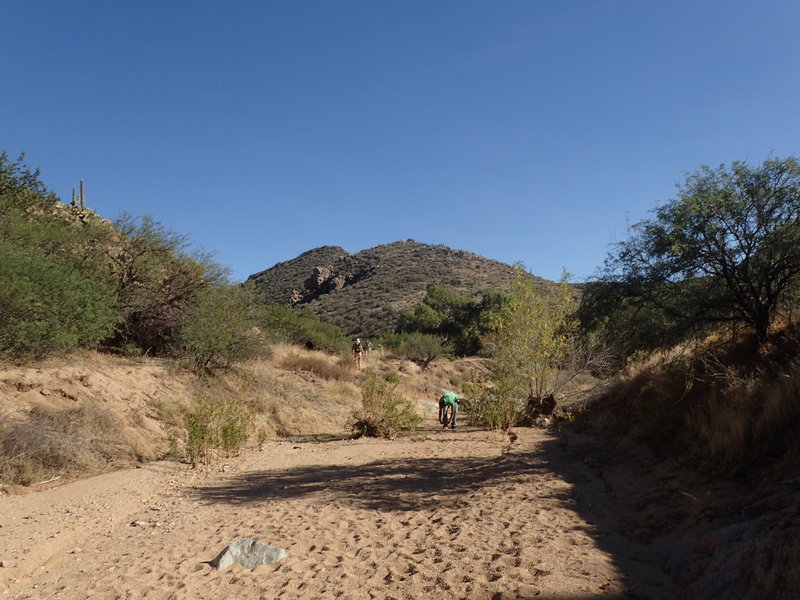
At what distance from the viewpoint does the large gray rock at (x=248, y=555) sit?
16.2 ft

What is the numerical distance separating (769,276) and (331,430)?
12255 mm

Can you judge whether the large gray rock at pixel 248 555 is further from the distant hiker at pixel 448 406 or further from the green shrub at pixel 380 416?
the distant hiker at pixel 448 406

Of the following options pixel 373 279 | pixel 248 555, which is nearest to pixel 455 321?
pixel 373 279

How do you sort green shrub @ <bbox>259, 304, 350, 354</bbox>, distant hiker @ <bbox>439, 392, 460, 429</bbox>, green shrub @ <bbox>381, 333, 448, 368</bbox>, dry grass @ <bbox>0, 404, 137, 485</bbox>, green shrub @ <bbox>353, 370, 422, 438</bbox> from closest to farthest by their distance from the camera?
1. dry grass @ <bbox>0, 404, 137, 485</bbox>
2. green shrub @ <bbox>353, 370, 422, 438</bbox>
3. distant hiker @ <bbox>439, 392, 460, 429</bbox>
4. green shrub @ <bbox>259, 304, 350, 354</bbox>
5. green shrub @ <bbox>381, 333, 448, 368</bbox>

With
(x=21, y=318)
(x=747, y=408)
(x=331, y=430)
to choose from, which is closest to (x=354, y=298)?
(x=331, y=430)

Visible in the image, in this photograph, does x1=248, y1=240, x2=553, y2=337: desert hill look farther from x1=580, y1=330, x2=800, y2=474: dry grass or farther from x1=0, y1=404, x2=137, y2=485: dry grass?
x1=0, y1=404, x2=137, y2=485: dry grass

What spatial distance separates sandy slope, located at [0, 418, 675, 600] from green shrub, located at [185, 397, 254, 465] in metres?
0.47

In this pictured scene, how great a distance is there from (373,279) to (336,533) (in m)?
57.6

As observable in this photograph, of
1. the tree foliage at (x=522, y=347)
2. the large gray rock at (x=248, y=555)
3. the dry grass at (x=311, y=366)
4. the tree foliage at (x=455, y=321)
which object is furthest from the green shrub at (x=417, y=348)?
the large gray rock at (x=248, y=555)

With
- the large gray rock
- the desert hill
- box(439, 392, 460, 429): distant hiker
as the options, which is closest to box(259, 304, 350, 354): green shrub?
box(439, 392, 460, 429): distant hiker

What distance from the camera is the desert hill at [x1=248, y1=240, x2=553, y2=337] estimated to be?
50034 millimetres

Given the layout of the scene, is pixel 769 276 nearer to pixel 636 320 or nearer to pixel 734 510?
pixel 636 320

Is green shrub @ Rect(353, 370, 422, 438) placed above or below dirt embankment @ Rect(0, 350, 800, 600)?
above

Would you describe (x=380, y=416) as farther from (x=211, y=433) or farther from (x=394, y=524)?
(x=394, y=524)
